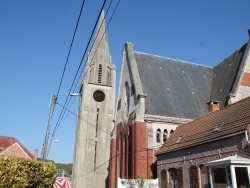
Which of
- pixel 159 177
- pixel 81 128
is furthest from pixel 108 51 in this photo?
pixel 159 177

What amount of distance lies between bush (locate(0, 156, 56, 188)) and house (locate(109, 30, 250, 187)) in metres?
10.5

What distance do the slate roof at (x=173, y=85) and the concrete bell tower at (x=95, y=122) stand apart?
1112 cm

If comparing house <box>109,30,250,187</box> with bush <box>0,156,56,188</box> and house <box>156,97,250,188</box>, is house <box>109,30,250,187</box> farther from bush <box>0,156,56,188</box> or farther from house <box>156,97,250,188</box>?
bush <box>0,156,56,188</box>

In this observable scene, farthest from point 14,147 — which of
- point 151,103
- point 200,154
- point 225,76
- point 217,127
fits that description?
point 217,127

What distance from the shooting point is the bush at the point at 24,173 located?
406 inches

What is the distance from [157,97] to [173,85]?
10.6 ft

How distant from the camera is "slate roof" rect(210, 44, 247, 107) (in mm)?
23820

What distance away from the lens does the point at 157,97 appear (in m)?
24.6

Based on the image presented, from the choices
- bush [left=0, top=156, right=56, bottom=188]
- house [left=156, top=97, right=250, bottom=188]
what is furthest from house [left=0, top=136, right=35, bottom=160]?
bush [left=0, top=156, right=56, bottom=188]

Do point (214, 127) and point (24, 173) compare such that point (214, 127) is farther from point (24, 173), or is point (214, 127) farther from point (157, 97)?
point (24, 173)

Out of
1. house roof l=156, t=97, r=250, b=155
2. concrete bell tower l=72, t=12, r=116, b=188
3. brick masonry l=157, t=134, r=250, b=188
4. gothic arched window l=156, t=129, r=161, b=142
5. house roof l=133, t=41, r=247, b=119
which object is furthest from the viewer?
concrete bell tower l=72, t=12, r=116, b=188

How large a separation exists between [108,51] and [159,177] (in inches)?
1238

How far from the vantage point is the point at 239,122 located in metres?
13.7

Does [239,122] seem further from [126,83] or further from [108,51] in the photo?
[108,51]
